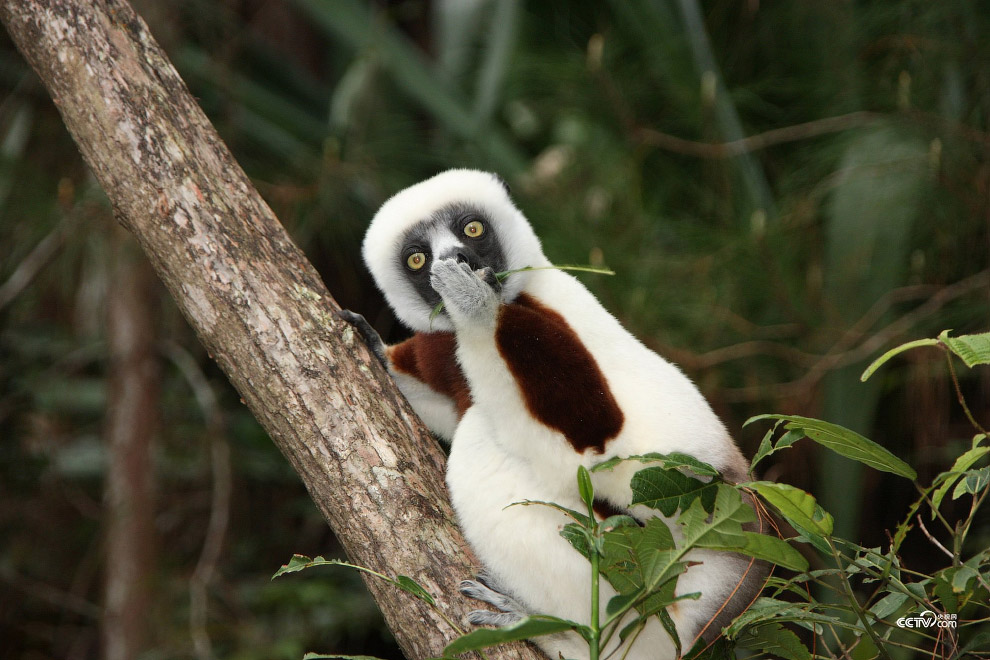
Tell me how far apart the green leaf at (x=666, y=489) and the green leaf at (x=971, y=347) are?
559 mm

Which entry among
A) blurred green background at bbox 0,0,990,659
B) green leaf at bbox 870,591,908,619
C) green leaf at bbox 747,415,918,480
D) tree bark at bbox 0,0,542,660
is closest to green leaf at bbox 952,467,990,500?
green leaf at bbox 747,415,918,480

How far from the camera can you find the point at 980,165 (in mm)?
3811

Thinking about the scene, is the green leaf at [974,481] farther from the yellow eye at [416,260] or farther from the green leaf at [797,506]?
the yellow eye at [416,260]

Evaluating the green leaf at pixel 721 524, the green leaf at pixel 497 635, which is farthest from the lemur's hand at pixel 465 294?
the green leaf at pixel 497 635

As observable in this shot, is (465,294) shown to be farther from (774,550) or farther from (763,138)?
(763,138)

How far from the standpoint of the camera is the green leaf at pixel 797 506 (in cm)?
155

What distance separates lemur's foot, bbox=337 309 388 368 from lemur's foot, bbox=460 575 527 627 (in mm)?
814

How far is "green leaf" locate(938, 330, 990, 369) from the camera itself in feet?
4.75

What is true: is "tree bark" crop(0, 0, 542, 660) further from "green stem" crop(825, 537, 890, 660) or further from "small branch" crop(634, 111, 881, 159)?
"small branch" crop(634, 111, 881, 159)

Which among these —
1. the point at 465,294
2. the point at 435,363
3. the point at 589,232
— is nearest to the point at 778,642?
the point at 465,294

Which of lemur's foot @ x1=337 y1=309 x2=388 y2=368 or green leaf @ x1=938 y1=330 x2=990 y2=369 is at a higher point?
lemur's foot @ x1=337 y1=309 x2=388 y2=368

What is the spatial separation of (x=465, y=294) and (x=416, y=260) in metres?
0.65

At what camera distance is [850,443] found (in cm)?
163

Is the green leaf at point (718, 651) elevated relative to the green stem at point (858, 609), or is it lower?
lower
